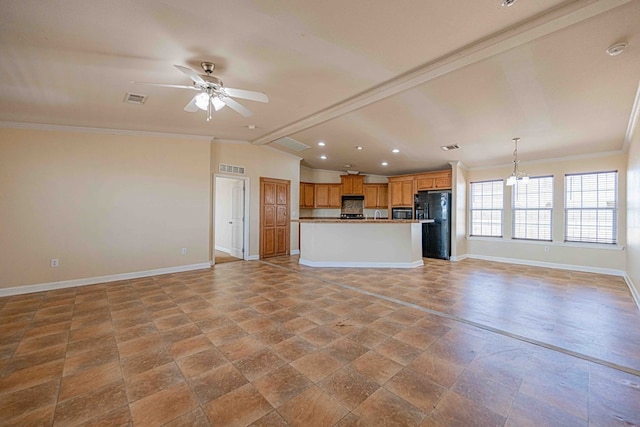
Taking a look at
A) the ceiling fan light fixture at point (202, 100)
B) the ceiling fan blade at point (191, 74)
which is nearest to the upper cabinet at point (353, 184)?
the ceiling fan light fixture at point (202, 100)

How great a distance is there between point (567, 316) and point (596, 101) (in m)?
2.68

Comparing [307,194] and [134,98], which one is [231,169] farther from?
[307,194]

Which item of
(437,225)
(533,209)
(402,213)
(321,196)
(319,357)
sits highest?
(321,196)

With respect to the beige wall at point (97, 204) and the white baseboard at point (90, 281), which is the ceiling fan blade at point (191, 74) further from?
the white baseboard at point (90, 281)

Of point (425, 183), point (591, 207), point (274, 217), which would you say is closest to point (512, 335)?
point (591, 207)

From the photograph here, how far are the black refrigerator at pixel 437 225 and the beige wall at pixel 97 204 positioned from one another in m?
5.62

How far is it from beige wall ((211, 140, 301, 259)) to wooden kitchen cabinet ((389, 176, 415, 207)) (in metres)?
3.20

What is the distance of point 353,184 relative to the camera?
8.86m

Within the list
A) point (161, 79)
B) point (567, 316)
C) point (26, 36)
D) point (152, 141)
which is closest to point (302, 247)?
point (152, 141)

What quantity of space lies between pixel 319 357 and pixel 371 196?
713 cm

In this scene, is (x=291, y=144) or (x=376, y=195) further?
(x=376, y=195)

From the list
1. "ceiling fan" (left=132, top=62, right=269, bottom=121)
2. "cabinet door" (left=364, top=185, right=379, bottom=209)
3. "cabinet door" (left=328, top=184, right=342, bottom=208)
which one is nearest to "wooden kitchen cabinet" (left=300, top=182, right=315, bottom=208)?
"cabinet door" (left=328, top=184, right=342, bottom=208)

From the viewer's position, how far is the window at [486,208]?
22.3ft

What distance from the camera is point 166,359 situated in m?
2.18
